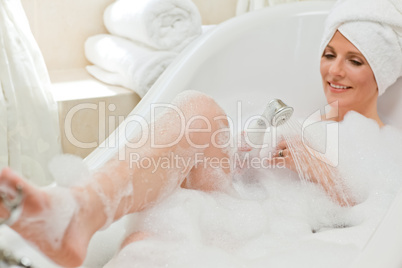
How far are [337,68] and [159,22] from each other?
25.1 inches

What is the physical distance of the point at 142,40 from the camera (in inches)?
65.2

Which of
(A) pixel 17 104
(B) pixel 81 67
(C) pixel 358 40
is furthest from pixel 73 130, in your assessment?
(C) pixel 358 40

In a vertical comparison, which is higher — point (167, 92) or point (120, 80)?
point (167, 92)

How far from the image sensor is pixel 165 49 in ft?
5.43

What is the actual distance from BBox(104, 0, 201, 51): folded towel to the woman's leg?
65 centimetres

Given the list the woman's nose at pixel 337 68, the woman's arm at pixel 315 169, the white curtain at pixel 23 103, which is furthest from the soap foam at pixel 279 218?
the white curtain at pixel 23 103

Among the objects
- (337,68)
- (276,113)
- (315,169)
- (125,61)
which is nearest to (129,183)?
(276,113)

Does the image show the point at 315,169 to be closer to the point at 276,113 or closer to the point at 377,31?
the point at 276,113

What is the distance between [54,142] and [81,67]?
0.48 metres

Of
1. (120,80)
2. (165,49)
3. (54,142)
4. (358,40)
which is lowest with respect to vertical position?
(54,142)

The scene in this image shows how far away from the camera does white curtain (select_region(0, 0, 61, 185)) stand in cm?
140

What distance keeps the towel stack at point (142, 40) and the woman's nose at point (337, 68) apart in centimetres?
57

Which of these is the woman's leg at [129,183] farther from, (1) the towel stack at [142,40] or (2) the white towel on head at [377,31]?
(1) the towel stack at [142,40]

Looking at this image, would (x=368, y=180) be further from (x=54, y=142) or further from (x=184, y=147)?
(x=54, y=142)
